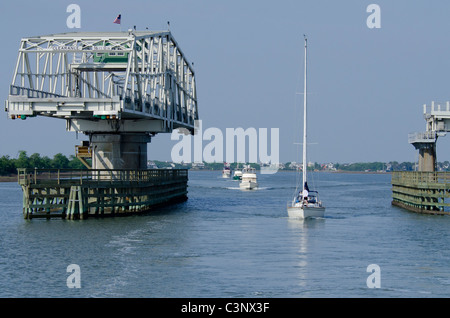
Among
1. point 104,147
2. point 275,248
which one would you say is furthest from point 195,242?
point 104,147

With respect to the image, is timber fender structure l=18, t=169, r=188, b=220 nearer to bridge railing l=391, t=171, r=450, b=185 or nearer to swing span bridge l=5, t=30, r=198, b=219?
swing span bridge l=5, t=30, r=198, b=219

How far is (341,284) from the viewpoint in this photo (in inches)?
1250

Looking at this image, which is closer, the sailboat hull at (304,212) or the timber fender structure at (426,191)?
the sailboat hull at (304,212)

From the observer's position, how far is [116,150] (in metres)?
65.1

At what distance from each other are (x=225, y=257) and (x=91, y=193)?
20.4m

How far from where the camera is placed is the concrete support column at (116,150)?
64.8 m

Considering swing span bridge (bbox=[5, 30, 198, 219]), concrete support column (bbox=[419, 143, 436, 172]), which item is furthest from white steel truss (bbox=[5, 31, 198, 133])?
concrete support column (bbox=[419, 143, 436, 172])

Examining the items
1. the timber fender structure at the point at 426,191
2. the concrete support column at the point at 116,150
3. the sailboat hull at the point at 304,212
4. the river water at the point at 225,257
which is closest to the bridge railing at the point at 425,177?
the timber fender structure at the point at 426,191

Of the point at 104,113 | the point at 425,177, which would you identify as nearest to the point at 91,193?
the point at 104,113

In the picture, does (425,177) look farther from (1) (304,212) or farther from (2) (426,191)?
(1) (304,212)

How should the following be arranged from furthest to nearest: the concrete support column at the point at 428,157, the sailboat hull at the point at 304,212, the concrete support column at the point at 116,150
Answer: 1. the concrete support column at the point at 428,157
2. the concrete support column at the point at 116,150
3. the sailboat hull at the point at 304,212

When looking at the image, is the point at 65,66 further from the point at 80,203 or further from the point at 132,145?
the point at 80,203

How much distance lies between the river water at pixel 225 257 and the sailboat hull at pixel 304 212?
96 centimetres

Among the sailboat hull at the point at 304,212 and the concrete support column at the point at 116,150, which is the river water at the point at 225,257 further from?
the concrete support column at the point at 116,150
